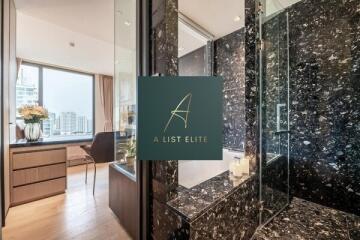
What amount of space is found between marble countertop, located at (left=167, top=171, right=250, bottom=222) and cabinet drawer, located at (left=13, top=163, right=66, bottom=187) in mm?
2278

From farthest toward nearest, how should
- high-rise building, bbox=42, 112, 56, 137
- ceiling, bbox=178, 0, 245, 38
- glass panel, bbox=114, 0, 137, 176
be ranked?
1. high-rise building, bbox=42, 112, 56, 137
2. ceiling, bbox=178, 0, 245, 38
3. glass panel, bbox=114, 0, 137, 176

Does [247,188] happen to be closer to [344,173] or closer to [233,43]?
[344,173]

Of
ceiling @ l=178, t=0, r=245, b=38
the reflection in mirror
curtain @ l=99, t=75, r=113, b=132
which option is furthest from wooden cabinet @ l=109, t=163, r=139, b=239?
curtain @ l=99, t=75, r=113, b=132

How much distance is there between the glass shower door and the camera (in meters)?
1.47

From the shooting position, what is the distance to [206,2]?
1.92 meters

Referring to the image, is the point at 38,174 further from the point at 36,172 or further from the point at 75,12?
the point at 75,12

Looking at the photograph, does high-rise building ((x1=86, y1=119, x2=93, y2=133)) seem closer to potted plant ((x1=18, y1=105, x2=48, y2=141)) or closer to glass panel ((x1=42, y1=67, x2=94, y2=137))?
glass panel ((x1=42, y1=67, x2=94, y2=137))

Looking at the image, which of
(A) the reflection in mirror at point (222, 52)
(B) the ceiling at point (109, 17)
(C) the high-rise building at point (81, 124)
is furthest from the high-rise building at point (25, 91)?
(A) the reflection in mirror at point (222, 52)

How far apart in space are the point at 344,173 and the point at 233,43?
2.03 m

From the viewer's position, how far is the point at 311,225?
1580 millimetres

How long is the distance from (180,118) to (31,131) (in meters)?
2.75

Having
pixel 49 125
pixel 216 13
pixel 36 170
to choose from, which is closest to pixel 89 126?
pixel 49 125

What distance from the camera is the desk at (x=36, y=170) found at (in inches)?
Answer: 90.0

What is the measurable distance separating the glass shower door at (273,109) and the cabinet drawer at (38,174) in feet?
8.71
